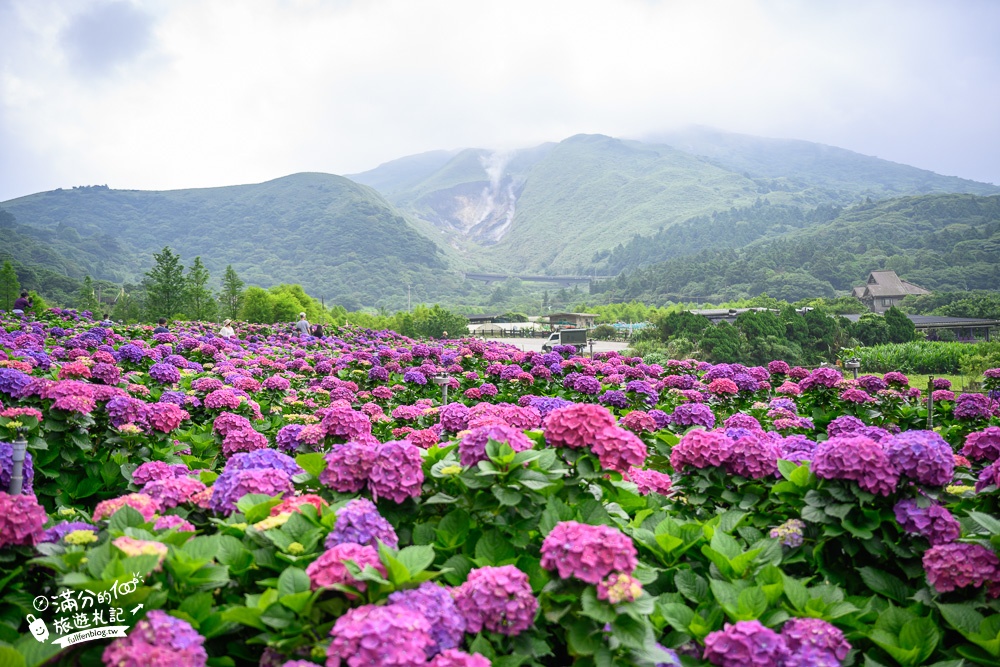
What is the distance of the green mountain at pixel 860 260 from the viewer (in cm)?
9669

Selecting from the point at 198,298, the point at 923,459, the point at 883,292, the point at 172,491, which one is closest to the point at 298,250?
the point at 883,292

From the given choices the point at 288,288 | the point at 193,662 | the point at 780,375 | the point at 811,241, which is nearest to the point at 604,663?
Result: the point at 193,662

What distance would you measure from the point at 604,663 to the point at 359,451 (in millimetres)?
1141

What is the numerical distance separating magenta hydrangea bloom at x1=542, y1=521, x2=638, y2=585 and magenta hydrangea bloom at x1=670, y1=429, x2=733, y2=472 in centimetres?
150

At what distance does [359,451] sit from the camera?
2.50 meters

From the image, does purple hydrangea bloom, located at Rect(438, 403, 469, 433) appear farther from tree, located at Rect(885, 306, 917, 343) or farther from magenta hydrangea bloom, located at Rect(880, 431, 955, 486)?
tree, located at Rect(885, 306, 917, 343)

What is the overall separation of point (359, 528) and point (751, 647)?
1280 millimetres

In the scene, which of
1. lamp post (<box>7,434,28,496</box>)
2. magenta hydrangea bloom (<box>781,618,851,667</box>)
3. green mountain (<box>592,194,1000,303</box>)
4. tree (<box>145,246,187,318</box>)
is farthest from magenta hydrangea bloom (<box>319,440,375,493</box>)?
green mountain (<box>592,194,1000,303</box>)

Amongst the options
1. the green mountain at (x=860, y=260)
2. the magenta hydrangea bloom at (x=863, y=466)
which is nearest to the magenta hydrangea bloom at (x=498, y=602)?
the magenta hydrangea bloom at (x=863, y=466)

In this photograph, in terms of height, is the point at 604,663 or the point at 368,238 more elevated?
the point at 368,238

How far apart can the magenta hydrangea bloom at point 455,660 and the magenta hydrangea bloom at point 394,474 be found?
0.78 metres

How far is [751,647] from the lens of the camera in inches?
79.3

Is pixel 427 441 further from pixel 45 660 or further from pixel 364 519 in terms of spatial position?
pixel 45 660

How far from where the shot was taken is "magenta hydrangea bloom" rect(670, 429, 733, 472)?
334cm
